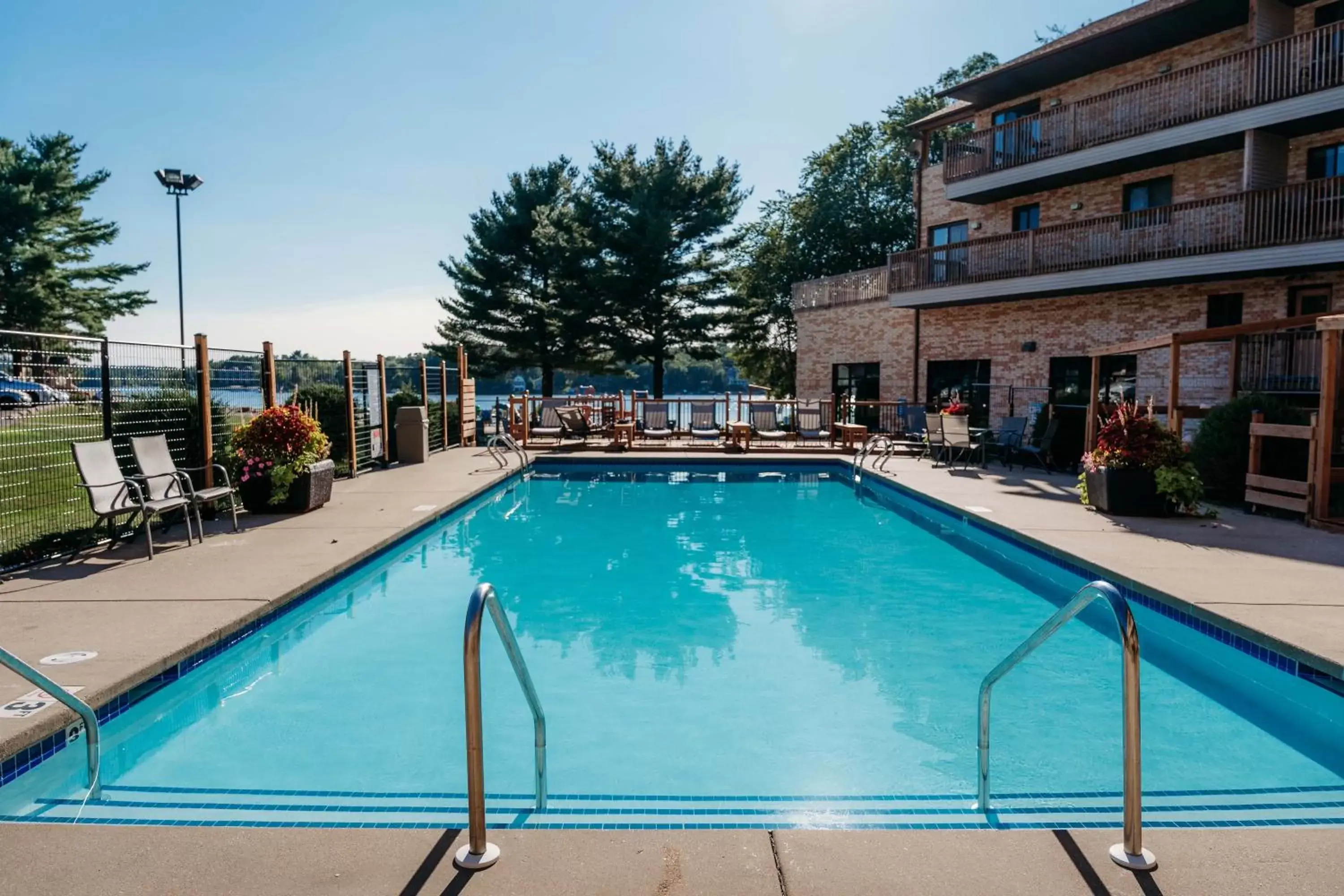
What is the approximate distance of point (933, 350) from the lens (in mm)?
22375

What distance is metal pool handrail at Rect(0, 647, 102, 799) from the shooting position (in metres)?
2.79

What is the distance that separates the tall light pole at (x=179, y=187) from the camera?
2038 cm

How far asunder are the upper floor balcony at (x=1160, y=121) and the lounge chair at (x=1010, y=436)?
6372mm

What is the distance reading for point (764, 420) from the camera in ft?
59.0

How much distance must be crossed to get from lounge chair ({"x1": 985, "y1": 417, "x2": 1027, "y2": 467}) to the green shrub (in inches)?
162

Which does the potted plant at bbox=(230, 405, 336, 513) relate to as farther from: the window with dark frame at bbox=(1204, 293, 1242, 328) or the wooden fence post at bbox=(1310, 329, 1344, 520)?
the window with dark frame at bbox=(1204, 293, 1242, 328)

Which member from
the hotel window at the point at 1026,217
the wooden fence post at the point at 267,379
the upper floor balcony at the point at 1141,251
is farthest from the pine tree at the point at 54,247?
the hotel window at the point at 1026,217

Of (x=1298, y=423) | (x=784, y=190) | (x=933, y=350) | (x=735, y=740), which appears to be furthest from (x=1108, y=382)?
(x=784, y=190)

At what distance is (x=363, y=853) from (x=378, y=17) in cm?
1194

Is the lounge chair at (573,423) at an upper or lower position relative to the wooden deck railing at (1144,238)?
lower

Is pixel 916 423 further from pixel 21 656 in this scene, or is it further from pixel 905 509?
pixel 21 656

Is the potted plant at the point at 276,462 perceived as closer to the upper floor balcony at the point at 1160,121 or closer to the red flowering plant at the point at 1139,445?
the red flowering plant at the point at 1139,445

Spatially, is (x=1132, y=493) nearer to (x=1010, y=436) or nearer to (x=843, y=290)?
(x=1010, y=436)

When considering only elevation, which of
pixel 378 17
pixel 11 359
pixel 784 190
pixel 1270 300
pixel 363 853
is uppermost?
pixel 784 190
